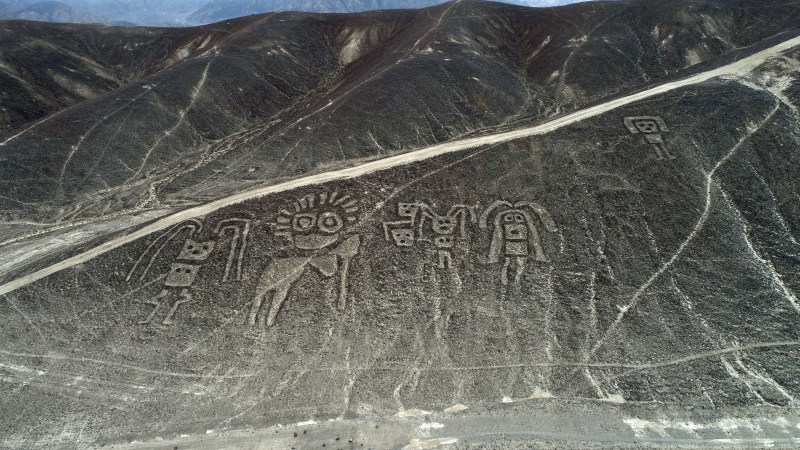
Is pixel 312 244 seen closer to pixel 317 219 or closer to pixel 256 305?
pixel 317 219

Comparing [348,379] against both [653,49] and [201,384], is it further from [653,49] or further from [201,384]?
[653,49]

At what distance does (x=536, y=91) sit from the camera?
5600cm

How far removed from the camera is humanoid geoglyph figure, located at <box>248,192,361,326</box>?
2736cm

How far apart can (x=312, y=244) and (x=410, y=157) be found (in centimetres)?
1301

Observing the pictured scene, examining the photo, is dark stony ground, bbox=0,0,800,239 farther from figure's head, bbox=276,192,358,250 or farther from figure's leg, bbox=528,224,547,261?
figure's leg, bbox=528,224,547,261

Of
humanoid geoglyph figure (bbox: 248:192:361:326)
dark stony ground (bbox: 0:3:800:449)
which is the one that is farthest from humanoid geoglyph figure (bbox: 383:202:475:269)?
humanoid geoglyph figure (bbox: 248:192:361:326)

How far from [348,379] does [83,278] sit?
65.4 feet

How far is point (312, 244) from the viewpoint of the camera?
29656 mm

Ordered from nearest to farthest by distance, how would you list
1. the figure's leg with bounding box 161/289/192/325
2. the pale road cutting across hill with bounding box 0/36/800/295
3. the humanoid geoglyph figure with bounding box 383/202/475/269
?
the figure's leg with bounding box 161/289/192/325
the pale road cutting across hill with bounding box 0/36/800/295
the humanoid geoglyph figure with bounding box 383/202/475/269

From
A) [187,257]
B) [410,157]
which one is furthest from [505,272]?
[187,257]

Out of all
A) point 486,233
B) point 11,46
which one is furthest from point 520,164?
point 11,46

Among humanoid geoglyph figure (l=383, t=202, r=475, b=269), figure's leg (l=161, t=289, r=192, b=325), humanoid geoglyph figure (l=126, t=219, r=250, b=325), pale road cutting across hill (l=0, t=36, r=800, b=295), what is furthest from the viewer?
humanoid geoglyph figure (l=383, t=202, r=475, b=269)

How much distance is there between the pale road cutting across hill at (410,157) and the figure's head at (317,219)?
108 inches

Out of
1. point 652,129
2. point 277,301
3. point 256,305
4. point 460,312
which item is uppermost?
point 652,129
